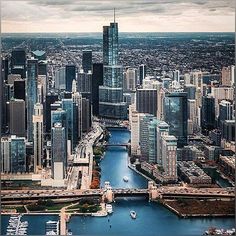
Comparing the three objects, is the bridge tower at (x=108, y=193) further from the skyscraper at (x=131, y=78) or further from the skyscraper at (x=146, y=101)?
the skyscraper at (x=131, y=78)

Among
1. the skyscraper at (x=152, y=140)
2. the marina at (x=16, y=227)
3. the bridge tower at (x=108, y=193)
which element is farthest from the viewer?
the skyscraper at (x=152, y=140)

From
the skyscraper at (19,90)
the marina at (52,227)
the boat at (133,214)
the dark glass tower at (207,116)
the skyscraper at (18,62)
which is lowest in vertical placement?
the marina at (52,227)

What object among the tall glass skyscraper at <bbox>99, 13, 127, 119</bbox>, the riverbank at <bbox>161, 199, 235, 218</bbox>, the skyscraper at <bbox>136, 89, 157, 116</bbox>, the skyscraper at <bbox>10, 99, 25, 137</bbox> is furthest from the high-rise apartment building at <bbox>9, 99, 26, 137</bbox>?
the riverbank at <bbox>161, 199, 235, 218</bbox>

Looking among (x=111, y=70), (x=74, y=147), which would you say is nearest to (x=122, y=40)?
(x=111, y=70)

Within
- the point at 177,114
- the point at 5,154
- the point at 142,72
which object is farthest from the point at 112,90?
the point at 5,154

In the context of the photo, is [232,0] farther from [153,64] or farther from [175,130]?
[175,130]

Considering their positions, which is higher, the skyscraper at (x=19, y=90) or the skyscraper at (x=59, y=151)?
the skyscraper at (x=19, y=90)

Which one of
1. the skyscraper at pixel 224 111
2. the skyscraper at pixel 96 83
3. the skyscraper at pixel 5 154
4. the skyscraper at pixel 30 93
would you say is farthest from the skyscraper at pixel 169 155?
the skyscraper at pixel 5 154
